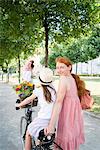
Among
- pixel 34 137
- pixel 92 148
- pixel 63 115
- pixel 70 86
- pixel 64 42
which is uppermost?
pixel 64 42

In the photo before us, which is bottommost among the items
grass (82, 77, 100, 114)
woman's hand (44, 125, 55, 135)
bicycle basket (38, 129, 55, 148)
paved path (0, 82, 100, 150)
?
paved path (0, 82, 100, 150)

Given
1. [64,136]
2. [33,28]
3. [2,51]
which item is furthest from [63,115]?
[2,51]

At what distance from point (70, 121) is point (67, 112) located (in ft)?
0.43

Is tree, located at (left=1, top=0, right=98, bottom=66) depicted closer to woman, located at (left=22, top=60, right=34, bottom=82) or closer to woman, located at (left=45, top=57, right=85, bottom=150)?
woman, located at (left=22, top=60, right=34, bottom=82)

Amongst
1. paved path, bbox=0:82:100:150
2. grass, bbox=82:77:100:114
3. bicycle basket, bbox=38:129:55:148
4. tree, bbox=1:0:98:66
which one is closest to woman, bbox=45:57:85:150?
bicycle basket, bbox=38:129:55:148

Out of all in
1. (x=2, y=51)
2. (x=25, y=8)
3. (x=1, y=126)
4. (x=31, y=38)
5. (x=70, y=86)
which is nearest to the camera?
(x=70, y=86)

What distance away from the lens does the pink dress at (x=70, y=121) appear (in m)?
4.87

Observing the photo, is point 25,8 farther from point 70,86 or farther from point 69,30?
point 70,86

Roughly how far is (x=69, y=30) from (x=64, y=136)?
12.8m

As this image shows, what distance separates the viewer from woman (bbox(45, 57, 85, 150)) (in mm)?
4758

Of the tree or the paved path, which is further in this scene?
the tree

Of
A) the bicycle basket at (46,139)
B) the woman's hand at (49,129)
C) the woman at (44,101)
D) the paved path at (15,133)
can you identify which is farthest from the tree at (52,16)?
the woman's hand at (49,129)

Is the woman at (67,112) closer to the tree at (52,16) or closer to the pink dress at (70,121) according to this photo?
the pink dress at (70,121)

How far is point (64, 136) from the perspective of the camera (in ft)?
16.1
